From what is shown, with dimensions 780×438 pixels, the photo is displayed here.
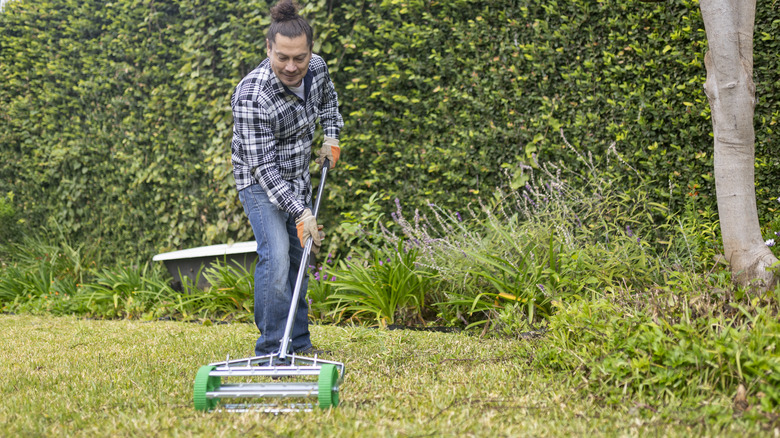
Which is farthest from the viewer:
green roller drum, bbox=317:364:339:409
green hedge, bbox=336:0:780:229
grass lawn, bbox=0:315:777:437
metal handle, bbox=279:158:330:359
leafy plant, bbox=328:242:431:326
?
leafy plant, bbox=328:242:431:326

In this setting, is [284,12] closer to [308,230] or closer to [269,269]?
[308,230]

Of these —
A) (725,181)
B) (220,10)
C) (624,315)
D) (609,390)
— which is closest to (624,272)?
(725,181)

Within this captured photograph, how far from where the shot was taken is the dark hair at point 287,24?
298 centimetres

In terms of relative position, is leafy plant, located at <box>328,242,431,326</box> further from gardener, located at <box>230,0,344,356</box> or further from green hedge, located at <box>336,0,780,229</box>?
gardener, located at <box>230,0,344,356</box>

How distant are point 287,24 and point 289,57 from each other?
0.15m

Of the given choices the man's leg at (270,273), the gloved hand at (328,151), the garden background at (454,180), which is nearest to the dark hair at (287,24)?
the gloved hand at (328,151)

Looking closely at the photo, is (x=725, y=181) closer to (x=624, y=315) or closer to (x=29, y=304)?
(x=624, y=315)

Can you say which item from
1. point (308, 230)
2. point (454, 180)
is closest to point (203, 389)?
point (308, 230)

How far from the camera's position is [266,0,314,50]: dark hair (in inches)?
117

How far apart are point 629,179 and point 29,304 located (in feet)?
18.1

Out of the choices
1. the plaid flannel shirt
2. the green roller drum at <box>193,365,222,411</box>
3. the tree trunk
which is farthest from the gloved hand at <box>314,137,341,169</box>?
the tree trunk

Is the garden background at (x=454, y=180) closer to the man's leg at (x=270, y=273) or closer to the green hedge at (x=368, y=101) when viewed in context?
the green hedge at (x=368, y=101)

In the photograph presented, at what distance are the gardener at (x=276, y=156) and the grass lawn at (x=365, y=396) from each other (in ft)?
1.43

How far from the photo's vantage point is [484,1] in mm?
4656
